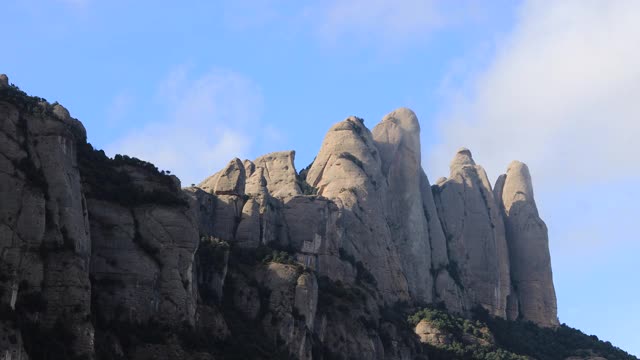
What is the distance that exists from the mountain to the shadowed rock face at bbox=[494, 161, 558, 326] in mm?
157

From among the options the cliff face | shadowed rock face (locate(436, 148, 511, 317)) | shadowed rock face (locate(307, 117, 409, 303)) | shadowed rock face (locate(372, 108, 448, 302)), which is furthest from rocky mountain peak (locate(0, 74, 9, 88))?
shadowed rock face (locate(436, 148, 511, 317))

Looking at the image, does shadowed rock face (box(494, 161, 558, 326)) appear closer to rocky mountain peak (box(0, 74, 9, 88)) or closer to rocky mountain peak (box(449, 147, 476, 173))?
rocky mountain peak (box(449, 147, 476, 173))

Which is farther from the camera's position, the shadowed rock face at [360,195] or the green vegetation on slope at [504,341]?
the shadowed rock face at [360,195]

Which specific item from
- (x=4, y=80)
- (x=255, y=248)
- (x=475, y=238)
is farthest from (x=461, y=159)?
(x=4, y=80)

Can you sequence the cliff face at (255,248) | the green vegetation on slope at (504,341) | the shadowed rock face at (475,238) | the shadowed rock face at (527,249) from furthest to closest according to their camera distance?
the shadowed rock face at (527,249), the shadowed rock face at (475,238), the green vegetation on slope at (504,341), the cliff face at (255,248)

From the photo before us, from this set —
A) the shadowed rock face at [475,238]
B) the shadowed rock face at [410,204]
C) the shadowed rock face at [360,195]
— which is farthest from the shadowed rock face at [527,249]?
the shadowed rock face at [360,195]

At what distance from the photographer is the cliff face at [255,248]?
78125 mm

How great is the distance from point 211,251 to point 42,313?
2590 centimetres

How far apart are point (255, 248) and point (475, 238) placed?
38.1 m

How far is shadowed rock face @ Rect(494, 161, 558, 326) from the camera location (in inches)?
5753

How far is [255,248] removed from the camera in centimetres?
11219

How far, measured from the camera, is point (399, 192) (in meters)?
139

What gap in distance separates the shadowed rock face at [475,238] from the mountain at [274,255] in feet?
0.56

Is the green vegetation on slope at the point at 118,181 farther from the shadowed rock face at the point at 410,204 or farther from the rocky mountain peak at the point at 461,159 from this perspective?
the rocky mountain peak at the point at 461,159
